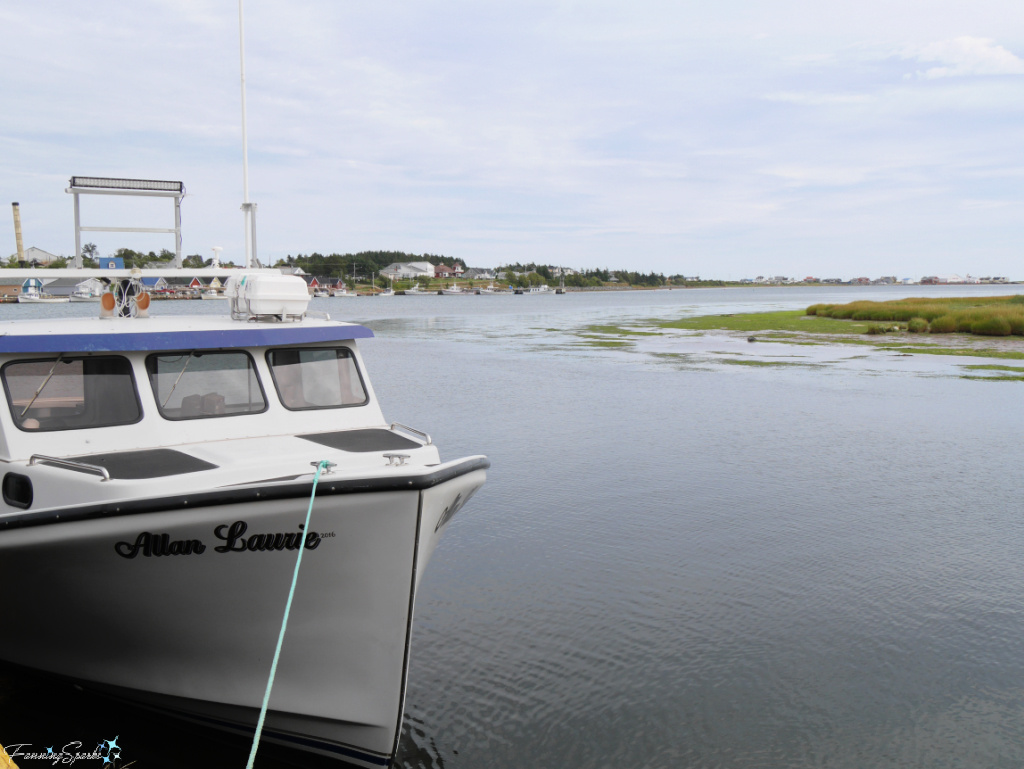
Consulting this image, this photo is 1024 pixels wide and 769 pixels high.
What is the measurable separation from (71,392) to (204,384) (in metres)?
1.18

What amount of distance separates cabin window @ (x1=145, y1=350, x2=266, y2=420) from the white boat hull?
1.79m

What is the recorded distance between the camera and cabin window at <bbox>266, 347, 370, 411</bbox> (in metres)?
8.58

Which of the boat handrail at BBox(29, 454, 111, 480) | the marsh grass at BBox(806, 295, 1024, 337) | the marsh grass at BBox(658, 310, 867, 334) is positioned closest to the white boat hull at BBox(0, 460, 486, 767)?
the boat handrail at BBox(29, 454, 111, 480)

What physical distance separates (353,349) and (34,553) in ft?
11.9

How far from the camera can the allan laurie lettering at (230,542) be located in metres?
6.36

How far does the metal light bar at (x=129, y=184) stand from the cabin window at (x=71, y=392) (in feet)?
11.2

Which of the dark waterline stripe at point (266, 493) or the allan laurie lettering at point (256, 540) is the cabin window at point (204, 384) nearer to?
the dark waterline stripe at point (266, 493)

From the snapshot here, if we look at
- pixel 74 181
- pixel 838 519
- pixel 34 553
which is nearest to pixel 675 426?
pixel 838 519

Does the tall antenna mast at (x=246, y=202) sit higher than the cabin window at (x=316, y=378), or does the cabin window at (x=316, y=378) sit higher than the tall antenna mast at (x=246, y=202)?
the tall antenna mast at (x=246, y=202)

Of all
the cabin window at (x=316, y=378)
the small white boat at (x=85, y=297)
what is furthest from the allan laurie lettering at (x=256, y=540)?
the small white boat at (x=85, y=297)

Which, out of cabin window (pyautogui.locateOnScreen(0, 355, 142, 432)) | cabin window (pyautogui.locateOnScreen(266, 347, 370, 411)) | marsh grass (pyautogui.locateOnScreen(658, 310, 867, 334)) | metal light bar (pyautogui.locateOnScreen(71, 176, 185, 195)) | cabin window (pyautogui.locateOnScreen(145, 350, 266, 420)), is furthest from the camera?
marsh grass (pyautogui.locateOnScreen(658, 310, 867, 334))

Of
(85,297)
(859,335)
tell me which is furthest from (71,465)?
(859,335)

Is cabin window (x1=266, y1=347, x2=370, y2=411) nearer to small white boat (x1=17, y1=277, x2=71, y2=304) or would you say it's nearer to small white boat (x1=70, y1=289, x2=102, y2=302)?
small white boat (x1=70, y1=289, x2=102, y2=302)

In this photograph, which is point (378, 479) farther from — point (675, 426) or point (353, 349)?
point (675, 426)
